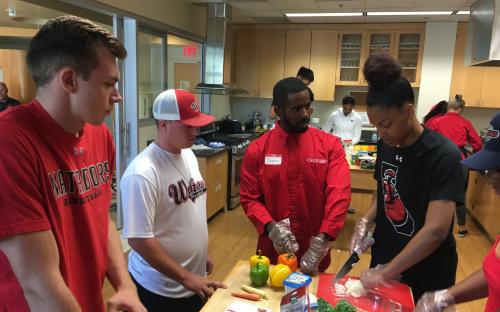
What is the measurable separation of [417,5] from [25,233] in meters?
5.29

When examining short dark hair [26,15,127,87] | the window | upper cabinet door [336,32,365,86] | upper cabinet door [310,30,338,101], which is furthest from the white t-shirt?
upper cabinet door [336,32,365,86]

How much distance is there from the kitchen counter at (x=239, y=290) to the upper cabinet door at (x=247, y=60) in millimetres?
5592

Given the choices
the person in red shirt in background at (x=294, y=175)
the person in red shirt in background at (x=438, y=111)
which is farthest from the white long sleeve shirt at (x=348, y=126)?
the person in red shirt in background at (x=294, y=175)

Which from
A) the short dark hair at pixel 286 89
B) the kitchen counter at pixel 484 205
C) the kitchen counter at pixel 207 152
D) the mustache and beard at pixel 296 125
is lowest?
the kitchen counter at pixel 484 205

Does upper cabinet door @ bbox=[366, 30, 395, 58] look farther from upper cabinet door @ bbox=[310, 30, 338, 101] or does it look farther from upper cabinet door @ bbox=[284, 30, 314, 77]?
upper cabinet door @ bbox=[284, 30, 314, 77]

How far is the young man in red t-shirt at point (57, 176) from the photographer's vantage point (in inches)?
32.9

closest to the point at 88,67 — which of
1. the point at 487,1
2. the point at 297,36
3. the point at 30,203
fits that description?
the point at 30,203

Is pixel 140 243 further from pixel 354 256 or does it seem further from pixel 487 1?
pixel 487 1

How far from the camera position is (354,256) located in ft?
5.09

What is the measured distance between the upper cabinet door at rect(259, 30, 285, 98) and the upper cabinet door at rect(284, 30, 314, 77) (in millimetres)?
90

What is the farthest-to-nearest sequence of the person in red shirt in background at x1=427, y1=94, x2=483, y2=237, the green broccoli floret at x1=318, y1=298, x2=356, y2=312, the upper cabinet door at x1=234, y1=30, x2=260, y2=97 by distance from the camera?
the upper cabinet door at x1=234, y1=30, x2=260, y2=97 < the person in red shirt in background at x1=427, y1=94, x2=483, y2=237 < the green broccoli floret at x1=318, y1=298, x2=356, y2=312

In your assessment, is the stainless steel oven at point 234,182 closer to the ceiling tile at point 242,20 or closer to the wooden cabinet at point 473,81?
the ceiling tile at point 242,20

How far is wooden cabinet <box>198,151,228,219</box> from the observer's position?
13.9 feet

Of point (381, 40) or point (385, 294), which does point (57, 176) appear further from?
point (381, 40)
